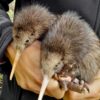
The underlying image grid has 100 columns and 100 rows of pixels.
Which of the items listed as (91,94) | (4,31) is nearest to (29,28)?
(4,31)

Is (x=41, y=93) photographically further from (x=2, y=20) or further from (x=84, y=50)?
(x=2, y=20)

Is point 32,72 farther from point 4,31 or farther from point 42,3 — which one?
point 42,3

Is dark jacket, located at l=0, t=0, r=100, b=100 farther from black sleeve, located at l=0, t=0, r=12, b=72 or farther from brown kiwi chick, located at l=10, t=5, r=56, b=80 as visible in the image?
brown kiwi chick, located at l=10, t=5, r=56, b=80

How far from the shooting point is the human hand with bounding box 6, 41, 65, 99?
2.00m

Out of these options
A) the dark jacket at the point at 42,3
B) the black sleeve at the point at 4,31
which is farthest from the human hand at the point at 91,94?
the black sleeve at the point at 4,31

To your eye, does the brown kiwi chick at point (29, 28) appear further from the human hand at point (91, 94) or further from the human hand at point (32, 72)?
the human hand at point (91, 94)

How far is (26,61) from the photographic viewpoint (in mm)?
2055

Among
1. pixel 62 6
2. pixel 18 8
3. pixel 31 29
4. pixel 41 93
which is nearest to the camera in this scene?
pixel 41 93

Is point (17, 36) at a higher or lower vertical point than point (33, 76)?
higher

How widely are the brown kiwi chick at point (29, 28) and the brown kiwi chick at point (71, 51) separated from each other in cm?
7

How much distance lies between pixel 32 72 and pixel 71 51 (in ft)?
0.70

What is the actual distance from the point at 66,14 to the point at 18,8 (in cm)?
37

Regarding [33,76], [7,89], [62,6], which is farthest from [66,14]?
[7,89]

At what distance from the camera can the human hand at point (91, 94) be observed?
2.04 metres
